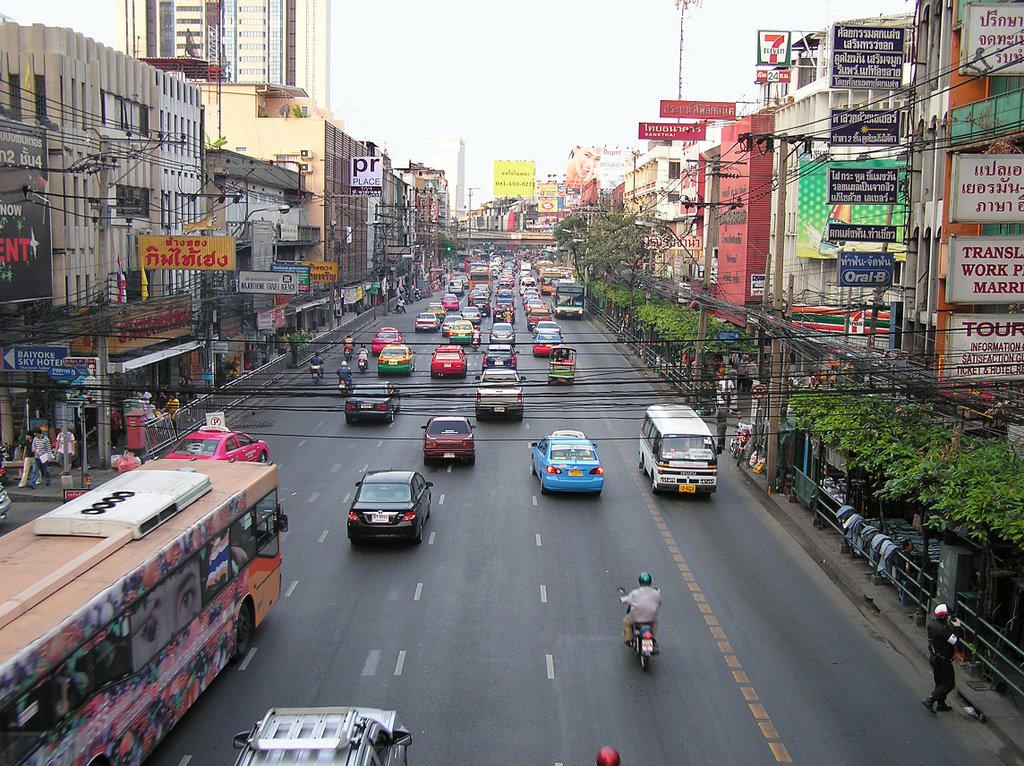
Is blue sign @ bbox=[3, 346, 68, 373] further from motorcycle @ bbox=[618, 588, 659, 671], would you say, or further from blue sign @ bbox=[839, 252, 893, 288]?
blue sign @ bbox=[839, 252, 893, 288]

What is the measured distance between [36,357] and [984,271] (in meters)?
22.6

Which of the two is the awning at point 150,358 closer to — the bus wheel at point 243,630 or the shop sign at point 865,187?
the bus wheel at point 243,630

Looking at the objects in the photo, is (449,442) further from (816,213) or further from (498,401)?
(816,213)

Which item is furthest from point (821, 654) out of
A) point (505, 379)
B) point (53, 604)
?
point (505, 379)

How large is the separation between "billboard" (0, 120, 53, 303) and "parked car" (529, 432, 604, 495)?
50.1 feet

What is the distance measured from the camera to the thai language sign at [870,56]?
31172mm

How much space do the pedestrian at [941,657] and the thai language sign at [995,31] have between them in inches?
460

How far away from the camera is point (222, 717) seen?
1355 cm

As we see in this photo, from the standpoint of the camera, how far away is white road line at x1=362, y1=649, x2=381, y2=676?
15.2 m

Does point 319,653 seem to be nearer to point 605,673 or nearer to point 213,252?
point 605,673

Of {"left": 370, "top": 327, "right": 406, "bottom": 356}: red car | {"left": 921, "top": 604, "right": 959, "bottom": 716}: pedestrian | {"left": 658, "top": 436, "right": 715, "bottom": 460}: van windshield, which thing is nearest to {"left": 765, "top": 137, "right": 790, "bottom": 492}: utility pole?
{"left": 658, "top": 436, "right": 715, "bottom": 460}: van windshield

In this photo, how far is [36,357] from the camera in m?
27.7

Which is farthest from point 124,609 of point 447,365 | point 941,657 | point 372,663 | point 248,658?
point 447,365

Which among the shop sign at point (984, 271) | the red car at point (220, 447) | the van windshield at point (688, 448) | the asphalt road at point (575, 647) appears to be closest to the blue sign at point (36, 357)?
the red car at point (220, 447)
